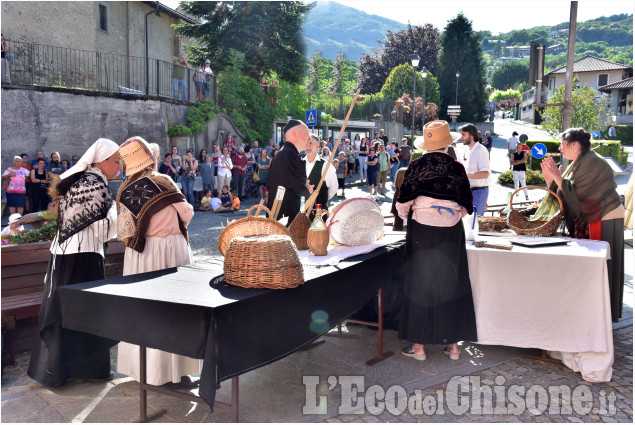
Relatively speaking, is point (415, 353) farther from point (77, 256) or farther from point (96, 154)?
point (96, 154)

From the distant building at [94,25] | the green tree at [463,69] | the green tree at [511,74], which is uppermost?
the green tree at [511,74]

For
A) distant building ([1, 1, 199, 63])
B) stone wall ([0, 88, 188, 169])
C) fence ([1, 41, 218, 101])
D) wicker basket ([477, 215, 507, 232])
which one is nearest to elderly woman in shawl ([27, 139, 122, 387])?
wicker basket ([477, 215, 507, 232])

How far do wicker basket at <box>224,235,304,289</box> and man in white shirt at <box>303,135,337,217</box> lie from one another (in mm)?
3260

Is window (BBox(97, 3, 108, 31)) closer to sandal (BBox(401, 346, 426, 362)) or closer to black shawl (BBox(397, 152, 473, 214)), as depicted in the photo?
black shawl (BBox(397, 152, 473, 214))

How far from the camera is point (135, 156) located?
4.14m

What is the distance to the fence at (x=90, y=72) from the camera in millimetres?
17922

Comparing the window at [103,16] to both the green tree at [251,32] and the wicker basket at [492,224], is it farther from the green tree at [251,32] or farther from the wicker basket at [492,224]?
the wicker basket at [492,224]

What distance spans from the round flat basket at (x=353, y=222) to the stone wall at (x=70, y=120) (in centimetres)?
1340

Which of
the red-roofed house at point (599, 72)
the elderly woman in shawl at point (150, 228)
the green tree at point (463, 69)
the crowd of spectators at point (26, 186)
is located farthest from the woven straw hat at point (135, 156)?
the red-roofed house at point (599, 72)

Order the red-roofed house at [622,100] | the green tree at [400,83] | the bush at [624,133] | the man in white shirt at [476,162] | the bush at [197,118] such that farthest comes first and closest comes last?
the red-roofed house at [622,100], the bush at [624,133], the green tree at [400,83], the bush at [197,118], the man in white shirt at [476,162]

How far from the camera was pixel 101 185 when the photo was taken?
437 centimetres

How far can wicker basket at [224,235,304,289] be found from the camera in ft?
10.9

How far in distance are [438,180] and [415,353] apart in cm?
150

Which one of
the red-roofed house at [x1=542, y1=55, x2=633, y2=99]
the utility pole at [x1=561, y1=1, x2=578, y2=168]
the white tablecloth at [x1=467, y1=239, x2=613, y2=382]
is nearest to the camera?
the white tablecloth at [x1=467, y1=239, x2=613, y2=382]
